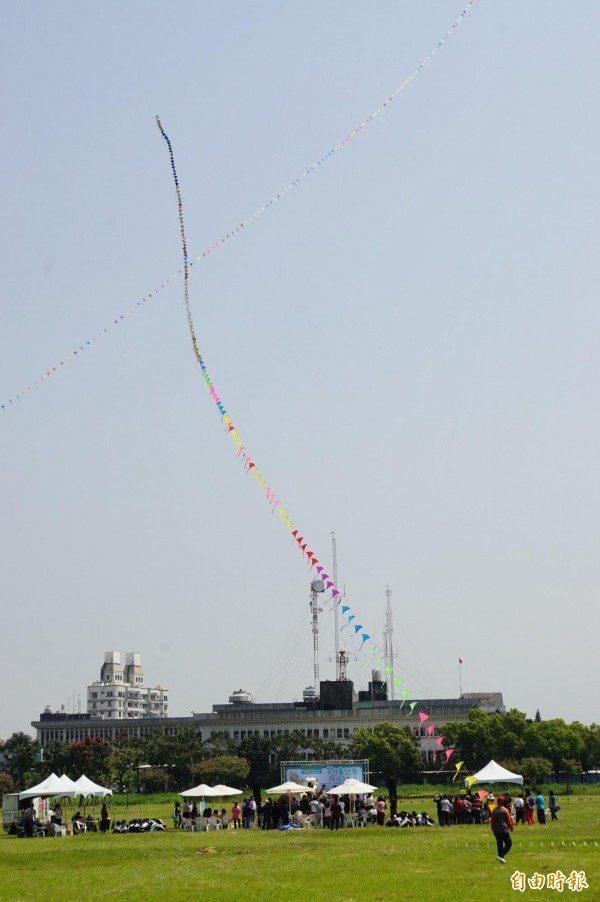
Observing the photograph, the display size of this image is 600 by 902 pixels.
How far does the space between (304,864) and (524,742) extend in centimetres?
8273

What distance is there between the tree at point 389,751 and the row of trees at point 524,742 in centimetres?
528

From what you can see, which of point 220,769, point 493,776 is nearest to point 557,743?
point 220,769

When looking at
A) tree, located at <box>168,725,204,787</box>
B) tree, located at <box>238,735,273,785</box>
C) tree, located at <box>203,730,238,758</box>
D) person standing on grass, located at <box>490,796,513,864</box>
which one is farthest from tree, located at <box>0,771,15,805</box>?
person standing on grass, located at <box>490,796,513,864</box>

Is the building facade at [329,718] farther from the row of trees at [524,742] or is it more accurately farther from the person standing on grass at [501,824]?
the person standing on grass at [501,824]

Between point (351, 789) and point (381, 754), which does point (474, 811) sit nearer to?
point (351, 789)

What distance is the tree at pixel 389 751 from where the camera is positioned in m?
113

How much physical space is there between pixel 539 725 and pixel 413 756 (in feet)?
45.6

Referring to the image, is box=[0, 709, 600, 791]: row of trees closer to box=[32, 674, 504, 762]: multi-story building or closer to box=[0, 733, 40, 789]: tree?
box=[0, 733, 40, 789]: tree

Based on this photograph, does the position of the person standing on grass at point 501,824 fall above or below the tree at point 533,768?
above

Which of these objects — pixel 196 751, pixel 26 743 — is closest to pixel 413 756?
pixel 196 751

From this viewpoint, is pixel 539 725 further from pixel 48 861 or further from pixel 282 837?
pixel 48 861

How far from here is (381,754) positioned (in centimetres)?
11344

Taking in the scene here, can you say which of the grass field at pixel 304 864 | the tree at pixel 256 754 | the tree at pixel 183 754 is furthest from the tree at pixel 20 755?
the grass field at pixel 304 864

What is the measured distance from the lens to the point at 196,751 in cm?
12219
